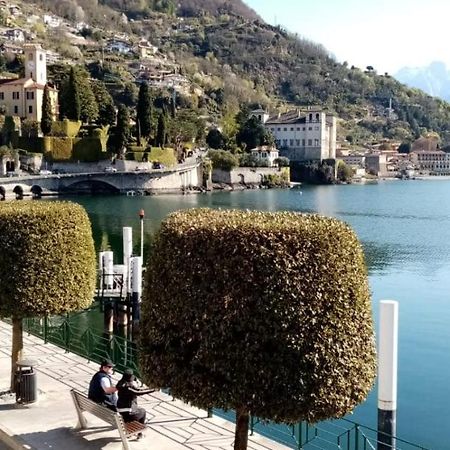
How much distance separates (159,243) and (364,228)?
56148 mm

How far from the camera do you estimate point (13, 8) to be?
193 m

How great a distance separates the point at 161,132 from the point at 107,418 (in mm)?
94748

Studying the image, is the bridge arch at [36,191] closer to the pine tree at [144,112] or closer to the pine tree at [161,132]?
the pine tree at [144,112]

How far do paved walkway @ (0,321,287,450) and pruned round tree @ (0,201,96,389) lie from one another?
1605mm

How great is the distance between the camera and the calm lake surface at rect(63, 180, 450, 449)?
19188 mm


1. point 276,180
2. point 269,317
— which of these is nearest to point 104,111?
point 276,180

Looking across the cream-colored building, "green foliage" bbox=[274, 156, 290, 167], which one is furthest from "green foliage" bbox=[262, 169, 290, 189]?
the cream-colored building

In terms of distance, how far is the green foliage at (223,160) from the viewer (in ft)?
385

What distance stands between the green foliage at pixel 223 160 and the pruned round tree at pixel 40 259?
4137 inches

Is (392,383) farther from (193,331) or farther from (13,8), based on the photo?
(13,8)

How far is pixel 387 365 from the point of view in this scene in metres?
10.3

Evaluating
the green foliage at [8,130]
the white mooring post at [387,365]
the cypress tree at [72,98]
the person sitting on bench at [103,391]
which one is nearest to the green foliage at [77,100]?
the cypress tree at [72,98]

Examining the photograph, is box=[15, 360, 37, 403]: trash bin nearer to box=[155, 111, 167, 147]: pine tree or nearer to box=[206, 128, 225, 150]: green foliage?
box=[155, 111, 167, 147]: pine tree

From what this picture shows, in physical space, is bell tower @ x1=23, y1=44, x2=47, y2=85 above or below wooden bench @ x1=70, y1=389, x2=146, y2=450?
above
